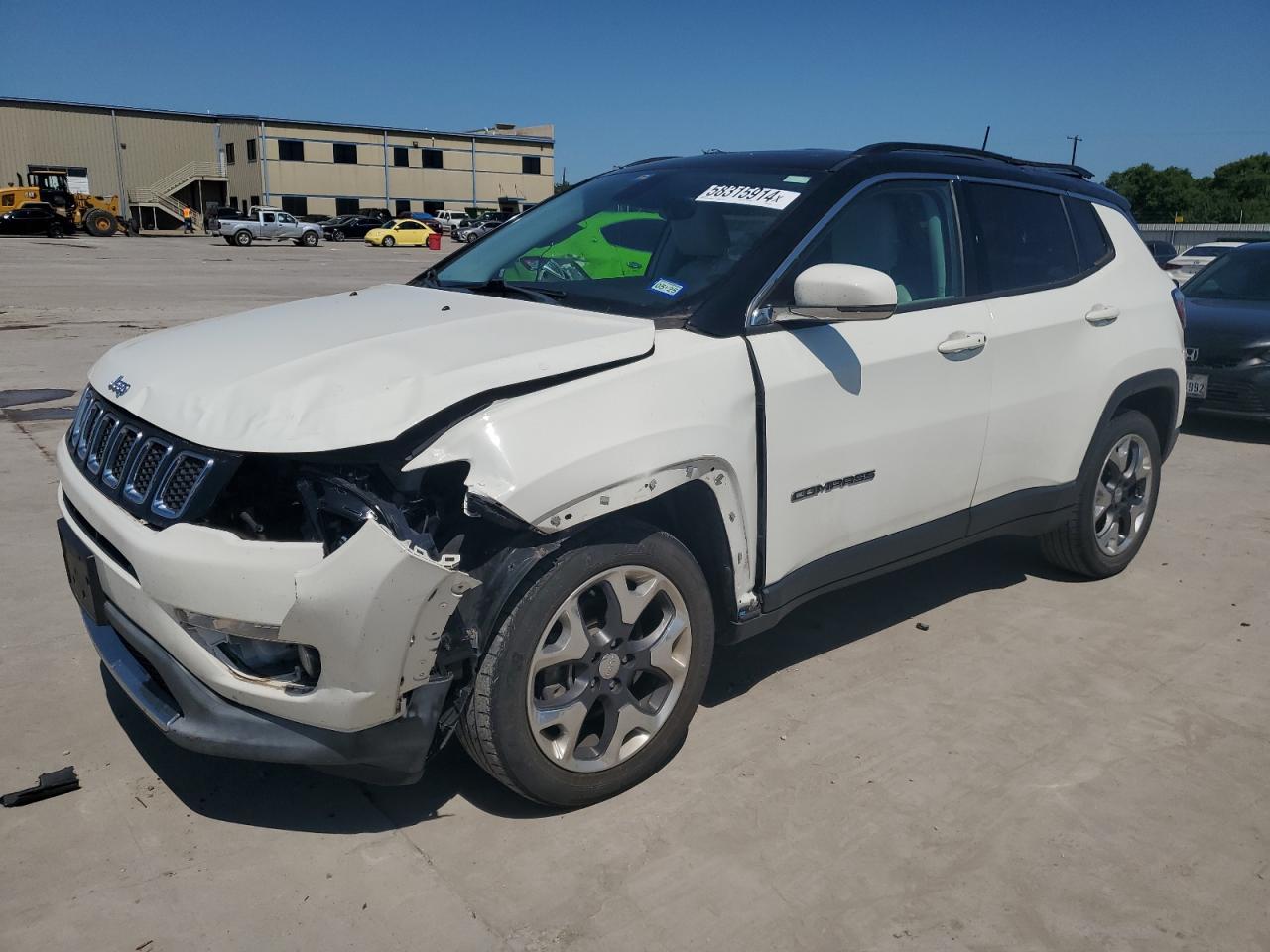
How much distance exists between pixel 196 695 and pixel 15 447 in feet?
17.2

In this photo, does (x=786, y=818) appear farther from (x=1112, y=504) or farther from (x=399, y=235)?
(x=399, y=235)

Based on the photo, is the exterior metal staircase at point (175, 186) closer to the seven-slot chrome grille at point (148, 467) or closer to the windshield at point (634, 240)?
the windshield at point (634, 240)

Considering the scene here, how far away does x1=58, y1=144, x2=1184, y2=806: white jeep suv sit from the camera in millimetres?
2529

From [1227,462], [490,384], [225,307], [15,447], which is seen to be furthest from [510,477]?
[225,307]

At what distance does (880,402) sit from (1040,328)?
106 cm

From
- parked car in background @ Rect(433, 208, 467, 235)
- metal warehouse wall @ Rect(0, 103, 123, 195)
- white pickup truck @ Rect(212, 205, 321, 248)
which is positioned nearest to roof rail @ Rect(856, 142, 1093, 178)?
white pickup truck @ Rect(212, 205, 321, 248)

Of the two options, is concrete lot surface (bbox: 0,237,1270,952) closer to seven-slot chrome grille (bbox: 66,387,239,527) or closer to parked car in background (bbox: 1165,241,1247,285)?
seven-slot chrome grille (bbox: 66,387,239,527)

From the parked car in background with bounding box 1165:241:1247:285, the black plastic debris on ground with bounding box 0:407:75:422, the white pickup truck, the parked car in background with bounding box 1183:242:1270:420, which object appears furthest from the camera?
the white pickup truck

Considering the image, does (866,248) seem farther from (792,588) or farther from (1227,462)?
(1227,462)

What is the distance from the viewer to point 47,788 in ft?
9.88

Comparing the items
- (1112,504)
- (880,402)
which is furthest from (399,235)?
(880,402)

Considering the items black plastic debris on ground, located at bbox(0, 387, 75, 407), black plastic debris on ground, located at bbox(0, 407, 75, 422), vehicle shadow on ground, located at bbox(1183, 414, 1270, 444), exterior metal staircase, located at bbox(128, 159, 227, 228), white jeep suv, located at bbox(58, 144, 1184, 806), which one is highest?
exterior metal staircase, located at bbox(128, 159, 227, 228)

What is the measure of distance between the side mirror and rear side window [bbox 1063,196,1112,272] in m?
1.85

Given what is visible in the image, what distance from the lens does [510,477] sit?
8.32ft
